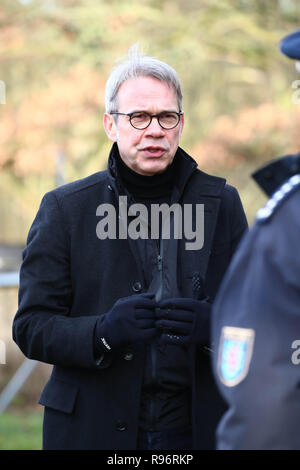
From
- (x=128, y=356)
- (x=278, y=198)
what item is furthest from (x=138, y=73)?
(x=278, y=198)

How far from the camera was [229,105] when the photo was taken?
27.1 ft

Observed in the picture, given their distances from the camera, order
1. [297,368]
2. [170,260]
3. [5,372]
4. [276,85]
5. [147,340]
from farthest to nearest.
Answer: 1. [5,372]
2. [276,85]
3. [170,260]
4. [147,340]
5. [297,368]

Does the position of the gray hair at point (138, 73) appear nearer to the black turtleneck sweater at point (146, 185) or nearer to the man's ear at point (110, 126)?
the man's ear at point (110, 126)

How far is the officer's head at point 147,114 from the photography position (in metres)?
2.29

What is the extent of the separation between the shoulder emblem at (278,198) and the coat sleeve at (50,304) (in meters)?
0.97

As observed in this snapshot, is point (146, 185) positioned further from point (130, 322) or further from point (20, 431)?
point (20, 431)

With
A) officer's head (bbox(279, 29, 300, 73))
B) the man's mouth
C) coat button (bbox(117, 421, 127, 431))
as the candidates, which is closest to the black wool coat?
coat button (bbox(117, 421, 127, 431))

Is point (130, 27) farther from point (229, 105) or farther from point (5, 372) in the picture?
point (5, 372)

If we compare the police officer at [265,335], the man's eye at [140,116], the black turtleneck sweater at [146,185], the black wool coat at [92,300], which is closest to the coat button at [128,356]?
the black wool coat at [92,300]

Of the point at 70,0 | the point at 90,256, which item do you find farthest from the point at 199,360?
the point at 70,0

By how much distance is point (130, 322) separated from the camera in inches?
80.4

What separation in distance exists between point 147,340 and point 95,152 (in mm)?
6915
